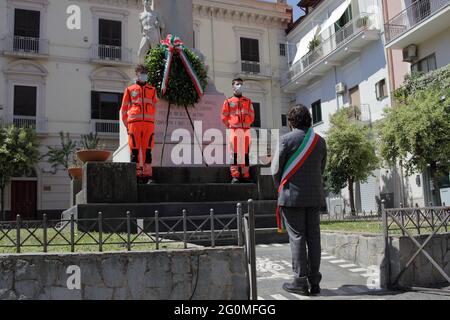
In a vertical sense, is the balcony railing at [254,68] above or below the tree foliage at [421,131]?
above

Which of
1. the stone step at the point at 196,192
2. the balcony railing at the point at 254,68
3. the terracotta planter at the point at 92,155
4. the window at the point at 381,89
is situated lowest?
the stone step at the point at 196,192

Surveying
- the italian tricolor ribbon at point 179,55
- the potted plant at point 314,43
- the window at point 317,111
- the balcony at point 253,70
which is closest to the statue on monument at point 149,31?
the italian tricolor ribbon at point 179,55

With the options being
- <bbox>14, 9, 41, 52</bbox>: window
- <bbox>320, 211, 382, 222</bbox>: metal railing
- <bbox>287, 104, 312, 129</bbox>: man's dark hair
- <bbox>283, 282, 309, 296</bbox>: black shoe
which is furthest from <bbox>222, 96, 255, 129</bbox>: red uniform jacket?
<bbox>14, 9, 41, 52</bbox>: window

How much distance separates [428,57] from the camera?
21078mm

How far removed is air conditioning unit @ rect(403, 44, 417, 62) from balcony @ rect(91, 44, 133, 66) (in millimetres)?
16074

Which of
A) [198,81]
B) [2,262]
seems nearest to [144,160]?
[198,81]

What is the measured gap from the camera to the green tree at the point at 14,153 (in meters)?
23.8

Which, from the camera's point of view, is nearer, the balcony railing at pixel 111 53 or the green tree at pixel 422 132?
the green tree at pixel 422 132

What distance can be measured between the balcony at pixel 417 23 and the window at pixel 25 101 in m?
19.5

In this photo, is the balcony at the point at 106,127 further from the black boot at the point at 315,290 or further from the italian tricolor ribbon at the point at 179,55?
the black boot at the point at 315,290

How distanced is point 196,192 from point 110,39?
22.6 metres

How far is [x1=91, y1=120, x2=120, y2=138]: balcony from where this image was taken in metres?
28.2

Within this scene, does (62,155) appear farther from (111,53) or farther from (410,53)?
(410,53)
